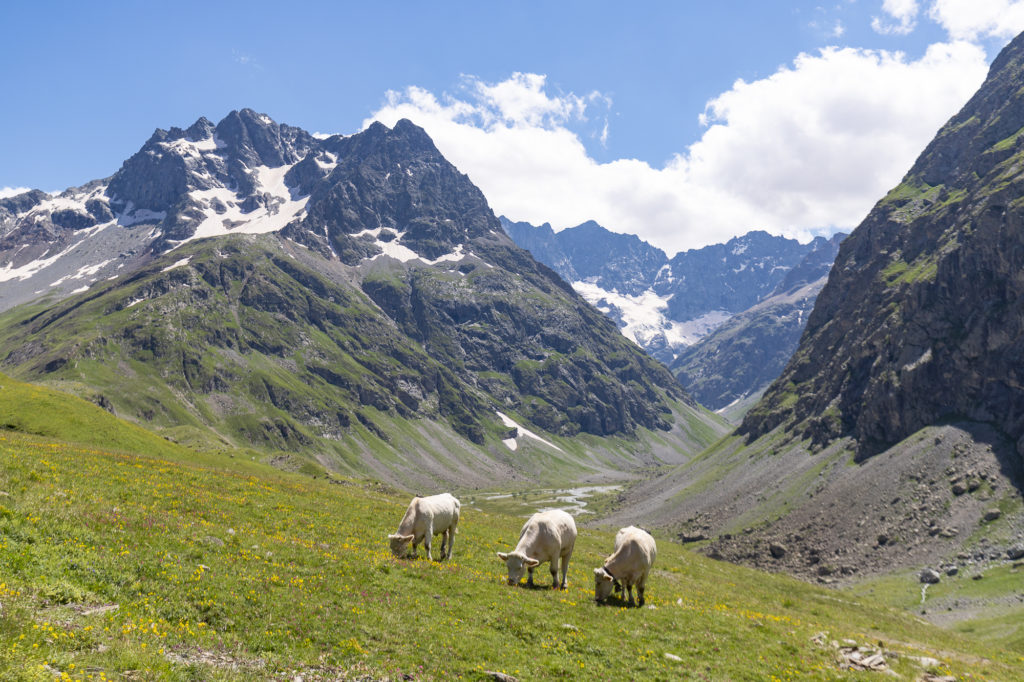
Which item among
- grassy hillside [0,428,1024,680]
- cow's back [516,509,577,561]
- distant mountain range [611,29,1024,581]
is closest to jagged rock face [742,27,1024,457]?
distant mountain range [611,29,1024,581]

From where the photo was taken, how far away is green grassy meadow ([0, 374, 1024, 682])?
1458 cm

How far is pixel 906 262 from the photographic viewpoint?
612 ft

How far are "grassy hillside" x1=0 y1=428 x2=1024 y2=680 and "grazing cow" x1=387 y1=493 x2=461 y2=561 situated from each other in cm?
108

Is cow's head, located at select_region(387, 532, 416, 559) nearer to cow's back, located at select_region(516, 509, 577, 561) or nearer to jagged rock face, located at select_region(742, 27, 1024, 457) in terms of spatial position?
cow's back, located at select_region(516, 509, 577, 561)

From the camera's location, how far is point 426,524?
28.3m

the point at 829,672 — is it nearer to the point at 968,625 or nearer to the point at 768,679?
the point at 768,679

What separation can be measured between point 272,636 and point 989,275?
550 ft

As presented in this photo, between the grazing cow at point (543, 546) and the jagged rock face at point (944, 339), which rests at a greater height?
the jagged rock face at point (944, 339)

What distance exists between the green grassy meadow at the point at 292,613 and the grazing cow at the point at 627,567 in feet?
3.02

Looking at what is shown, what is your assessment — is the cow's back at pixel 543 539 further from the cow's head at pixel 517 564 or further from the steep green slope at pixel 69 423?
the steep green slope at pixel 69 423

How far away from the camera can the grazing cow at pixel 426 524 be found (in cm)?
2741

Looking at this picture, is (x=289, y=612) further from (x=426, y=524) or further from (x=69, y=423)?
(x=69, y=423)

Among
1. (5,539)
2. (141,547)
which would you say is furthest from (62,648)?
(141,547)

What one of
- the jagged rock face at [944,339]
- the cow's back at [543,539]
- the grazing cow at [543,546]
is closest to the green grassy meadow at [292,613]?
the grazing cow at [543,546]
